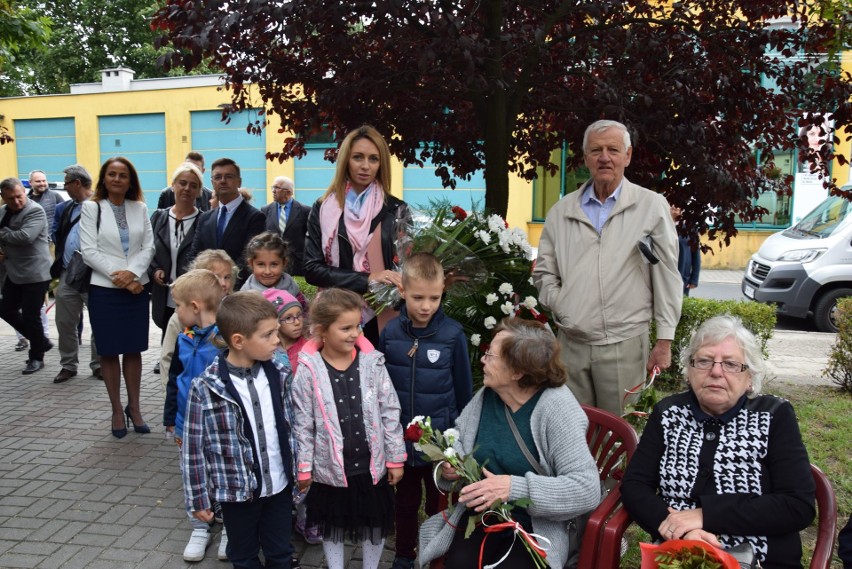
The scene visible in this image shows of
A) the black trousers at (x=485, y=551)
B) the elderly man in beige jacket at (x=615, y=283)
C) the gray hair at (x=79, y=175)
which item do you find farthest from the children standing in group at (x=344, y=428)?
the gray hair at (x=79, y=175)

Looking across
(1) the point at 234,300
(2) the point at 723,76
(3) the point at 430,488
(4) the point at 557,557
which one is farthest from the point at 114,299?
(2) the point at 723,76

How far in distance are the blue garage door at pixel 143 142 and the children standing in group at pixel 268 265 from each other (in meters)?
22.3

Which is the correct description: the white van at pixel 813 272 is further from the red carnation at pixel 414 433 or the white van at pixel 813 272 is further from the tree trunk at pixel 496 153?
the red carnation at pixel 414 433

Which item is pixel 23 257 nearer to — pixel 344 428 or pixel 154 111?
pixel 344 428

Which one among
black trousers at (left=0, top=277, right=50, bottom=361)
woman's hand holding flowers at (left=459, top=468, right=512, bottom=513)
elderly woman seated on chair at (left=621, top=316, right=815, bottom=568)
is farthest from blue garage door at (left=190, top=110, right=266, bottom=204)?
elderly woman seated on chair at (left=621, top=316, right=815, bottom=568)

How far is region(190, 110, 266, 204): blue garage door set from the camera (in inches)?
917

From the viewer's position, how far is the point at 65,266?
6.60 m

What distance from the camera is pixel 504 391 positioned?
2691 mm

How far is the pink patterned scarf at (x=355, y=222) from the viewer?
372 cm

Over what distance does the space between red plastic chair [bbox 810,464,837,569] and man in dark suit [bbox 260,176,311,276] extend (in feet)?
14.7

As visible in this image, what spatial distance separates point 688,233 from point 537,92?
58.3 inches

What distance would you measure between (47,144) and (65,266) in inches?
906

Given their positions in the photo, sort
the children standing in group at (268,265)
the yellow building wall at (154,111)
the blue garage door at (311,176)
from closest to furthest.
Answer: the children standing in group at (268,265), the yellow building wall at (154,111), the blue garage door at (311,176)

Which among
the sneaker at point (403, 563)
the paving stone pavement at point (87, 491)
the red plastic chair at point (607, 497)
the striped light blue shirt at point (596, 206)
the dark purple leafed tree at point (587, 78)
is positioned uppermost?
the dark purple leafed tree at point (587, 78)
